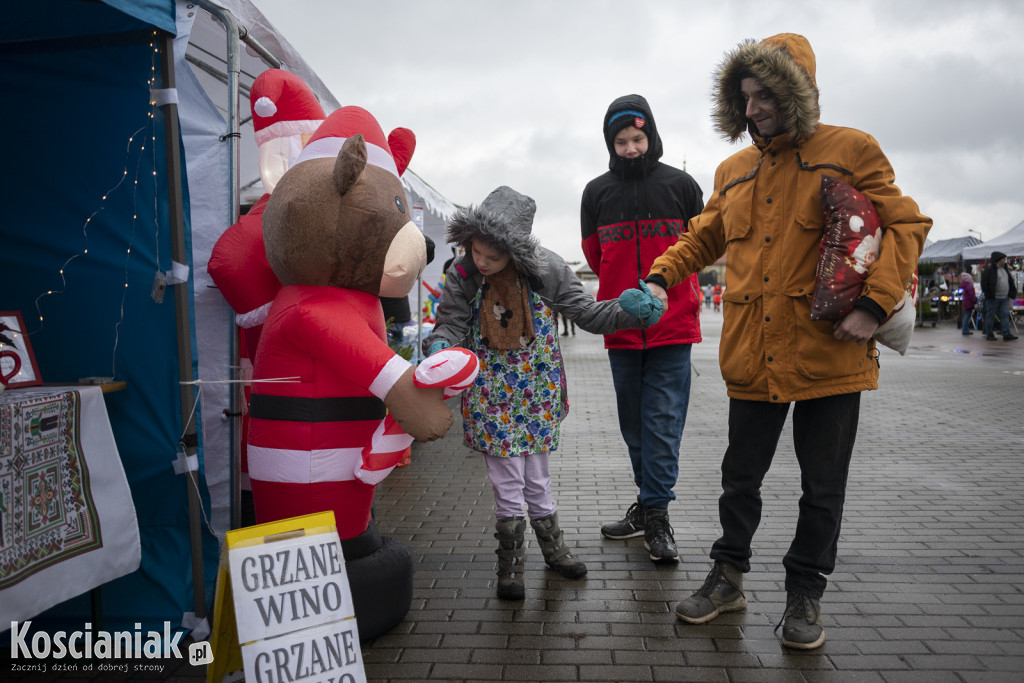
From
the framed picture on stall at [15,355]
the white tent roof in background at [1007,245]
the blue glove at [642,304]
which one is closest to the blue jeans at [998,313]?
the white tent roof in background at [1007,245]

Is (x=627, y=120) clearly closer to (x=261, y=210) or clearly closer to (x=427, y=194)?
(x=261, y=210)

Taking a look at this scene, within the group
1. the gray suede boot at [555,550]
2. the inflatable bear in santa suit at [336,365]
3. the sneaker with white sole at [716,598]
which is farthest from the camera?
the gray suede boot at [555,550]

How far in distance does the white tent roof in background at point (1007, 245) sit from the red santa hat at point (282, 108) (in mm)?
22275

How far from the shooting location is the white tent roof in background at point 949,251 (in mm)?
27250

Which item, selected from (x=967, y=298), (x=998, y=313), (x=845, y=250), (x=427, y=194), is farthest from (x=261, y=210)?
(x=967, y=298)

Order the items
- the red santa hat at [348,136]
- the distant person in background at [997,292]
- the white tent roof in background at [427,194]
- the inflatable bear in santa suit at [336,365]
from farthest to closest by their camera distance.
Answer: the distant person in background at [997,292]
the white tent roof in background at [427,194]
the red santa hat at [348,136]
the inflatable bear in santa suit at [336,365]

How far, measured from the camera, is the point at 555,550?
3.50 m

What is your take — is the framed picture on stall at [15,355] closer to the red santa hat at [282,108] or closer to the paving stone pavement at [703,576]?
the red santa hat at [282,108]

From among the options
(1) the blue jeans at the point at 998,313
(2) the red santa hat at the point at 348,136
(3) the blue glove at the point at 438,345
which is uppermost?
(2) the red santa hat at the point at 348,136

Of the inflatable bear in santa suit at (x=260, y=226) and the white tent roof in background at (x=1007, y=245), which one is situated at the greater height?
the white tent roof in background at (x=1007, y=245)

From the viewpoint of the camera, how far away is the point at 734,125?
2.98 metres

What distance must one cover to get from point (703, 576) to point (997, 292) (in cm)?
1871

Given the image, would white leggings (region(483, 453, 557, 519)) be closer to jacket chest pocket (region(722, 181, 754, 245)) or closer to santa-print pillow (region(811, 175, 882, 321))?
jacket chest pocket (region(722, 181, 754, 245))

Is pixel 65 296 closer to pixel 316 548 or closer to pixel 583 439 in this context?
pixel 316 548
